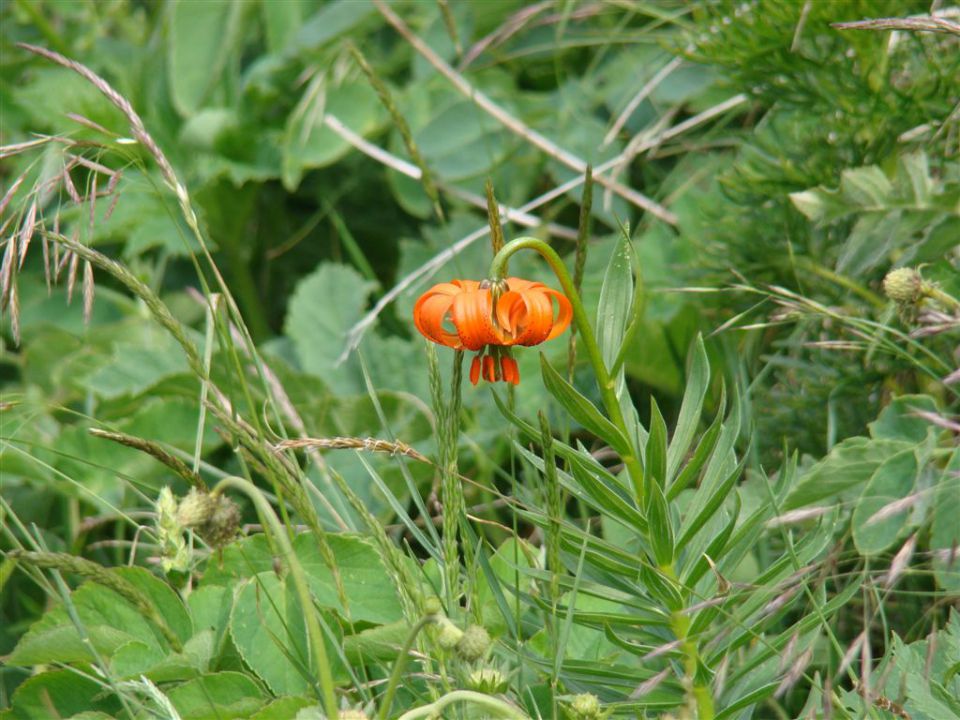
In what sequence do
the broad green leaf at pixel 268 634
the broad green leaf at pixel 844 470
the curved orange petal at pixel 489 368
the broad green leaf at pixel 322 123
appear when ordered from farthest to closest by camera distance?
the broad green leaf at pixel 322 123, the broad green leaf at pixel 844 470, the broad green leaf at pixel 268 634, the curved orange petal at pixel 489 368

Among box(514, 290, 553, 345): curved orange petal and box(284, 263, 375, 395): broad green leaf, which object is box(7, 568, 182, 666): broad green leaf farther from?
box(284, 263, 375, 395): broad green leaf

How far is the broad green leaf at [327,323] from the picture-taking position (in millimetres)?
2236

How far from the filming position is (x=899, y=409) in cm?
151

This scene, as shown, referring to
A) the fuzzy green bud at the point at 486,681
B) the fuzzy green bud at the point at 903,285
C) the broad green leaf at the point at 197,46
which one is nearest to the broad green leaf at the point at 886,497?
the fuzzy green bud at the point at 903,285

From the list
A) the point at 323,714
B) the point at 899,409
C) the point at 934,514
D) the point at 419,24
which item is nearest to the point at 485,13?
the point at 419,24

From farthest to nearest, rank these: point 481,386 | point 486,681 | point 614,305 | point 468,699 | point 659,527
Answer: point 481,386 → point 614,305 → point 659,527 → point 486,681 → point 468,699

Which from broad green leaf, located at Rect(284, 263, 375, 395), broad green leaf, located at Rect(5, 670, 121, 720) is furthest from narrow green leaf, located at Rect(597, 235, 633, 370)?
broad green leaf, located at Rect(284, 263, 375, 395)

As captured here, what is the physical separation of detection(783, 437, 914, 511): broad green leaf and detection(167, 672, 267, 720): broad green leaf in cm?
70

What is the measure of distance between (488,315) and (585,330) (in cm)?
10

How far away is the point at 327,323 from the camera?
2.26 meters

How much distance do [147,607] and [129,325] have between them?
4.58 feet

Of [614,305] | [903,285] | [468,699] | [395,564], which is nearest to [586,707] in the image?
[468,699]

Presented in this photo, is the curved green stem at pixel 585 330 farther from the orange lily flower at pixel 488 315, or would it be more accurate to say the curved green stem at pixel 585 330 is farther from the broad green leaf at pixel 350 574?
the broad green leaf at pixel 350 574

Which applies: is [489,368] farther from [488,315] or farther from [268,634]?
[268,634]
